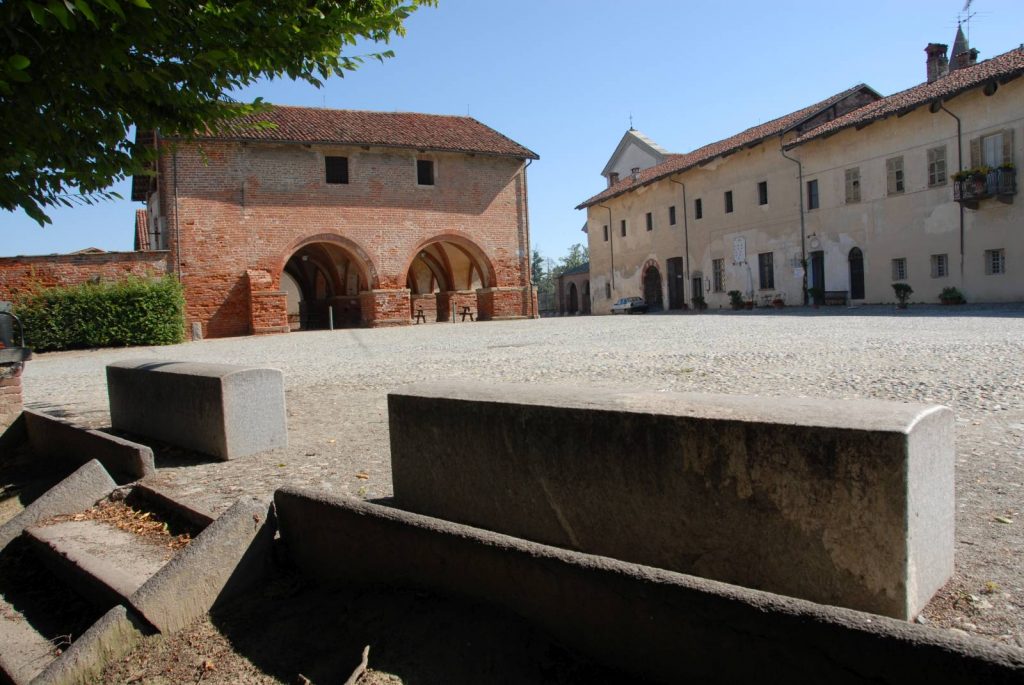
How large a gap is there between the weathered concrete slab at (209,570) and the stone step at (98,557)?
0.25 metres

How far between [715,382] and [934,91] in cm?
2219

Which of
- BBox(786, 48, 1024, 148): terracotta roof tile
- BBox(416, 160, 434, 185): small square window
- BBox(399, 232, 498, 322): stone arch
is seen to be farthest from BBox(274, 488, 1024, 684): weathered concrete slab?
BBox(416, 160, 434, 185): small square window

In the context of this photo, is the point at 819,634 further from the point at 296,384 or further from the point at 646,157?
the point at 646,157

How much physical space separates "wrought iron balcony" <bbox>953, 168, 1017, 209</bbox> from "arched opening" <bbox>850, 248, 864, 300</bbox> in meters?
4.84

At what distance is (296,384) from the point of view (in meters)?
10.4

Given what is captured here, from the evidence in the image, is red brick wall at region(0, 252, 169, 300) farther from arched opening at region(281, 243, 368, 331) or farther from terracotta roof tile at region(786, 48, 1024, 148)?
terracotta roof tile at region(786, 48, 1024, 148)

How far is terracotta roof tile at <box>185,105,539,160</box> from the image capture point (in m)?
27.4

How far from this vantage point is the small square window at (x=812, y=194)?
29969 mm

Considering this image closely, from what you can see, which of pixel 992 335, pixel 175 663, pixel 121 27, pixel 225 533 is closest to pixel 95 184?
pixel 121 27

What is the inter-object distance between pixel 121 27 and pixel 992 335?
13.0 metres

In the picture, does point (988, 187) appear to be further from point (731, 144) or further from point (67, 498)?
point (67, 498)

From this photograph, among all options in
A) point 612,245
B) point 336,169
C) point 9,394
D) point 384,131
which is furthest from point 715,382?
point 612,245

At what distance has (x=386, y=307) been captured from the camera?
29.0 meters

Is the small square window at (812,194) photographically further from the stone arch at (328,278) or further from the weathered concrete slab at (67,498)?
the weathered concrete slab at (67,498)
